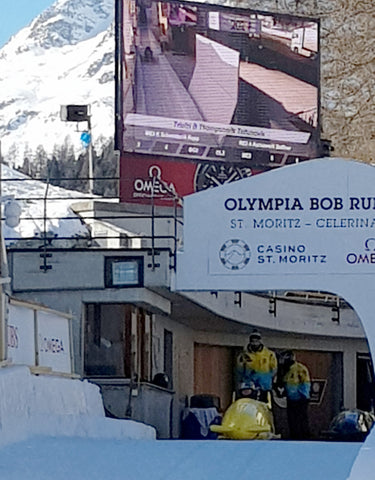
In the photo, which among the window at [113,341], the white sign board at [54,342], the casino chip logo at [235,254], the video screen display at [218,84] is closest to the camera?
the white sign board at [54,342]

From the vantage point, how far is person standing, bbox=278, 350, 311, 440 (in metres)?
17.1

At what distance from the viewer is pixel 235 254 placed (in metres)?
11.5

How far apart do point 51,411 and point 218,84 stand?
12477 millimetres

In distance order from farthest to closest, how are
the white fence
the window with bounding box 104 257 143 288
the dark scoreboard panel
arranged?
1. the dark scoreboard panel
2. the window with bounding box 104 257 143 288
3. the white fence

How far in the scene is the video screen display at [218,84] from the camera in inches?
774

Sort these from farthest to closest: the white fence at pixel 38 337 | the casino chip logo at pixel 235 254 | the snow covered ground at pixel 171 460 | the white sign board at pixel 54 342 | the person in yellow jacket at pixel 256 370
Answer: the person in yellow jacket at pixel 256 370 → the casino chip logo at pixel 235 254 → the white sign board at pixel 54 342 → the white fence at pixel 38 337 → the snow covered ground at pixel 171 460

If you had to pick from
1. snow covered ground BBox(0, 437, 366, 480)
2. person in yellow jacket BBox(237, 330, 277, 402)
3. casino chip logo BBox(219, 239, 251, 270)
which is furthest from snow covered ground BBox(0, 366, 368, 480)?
person in yellow jacket BBox(237, 330, 277, 402)

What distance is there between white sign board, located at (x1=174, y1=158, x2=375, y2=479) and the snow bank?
5.62ft

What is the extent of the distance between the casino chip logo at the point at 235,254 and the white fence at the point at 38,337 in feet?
5.52

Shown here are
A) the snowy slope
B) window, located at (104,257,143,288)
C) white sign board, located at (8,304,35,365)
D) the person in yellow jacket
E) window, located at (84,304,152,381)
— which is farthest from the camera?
the person in yellow jacket

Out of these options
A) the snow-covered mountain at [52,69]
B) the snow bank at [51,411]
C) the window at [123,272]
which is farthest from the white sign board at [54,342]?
the snow-covered mountain at [52,69]

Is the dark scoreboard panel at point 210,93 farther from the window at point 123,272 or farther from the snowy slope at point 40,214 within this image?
the window at point 123,272

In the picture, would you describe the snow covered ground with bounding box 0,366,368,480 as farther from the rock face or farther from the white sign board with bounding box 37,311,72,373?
the rock face

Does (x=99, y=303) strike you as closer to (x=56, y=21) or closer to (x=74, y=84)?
(x=74, y=84)
